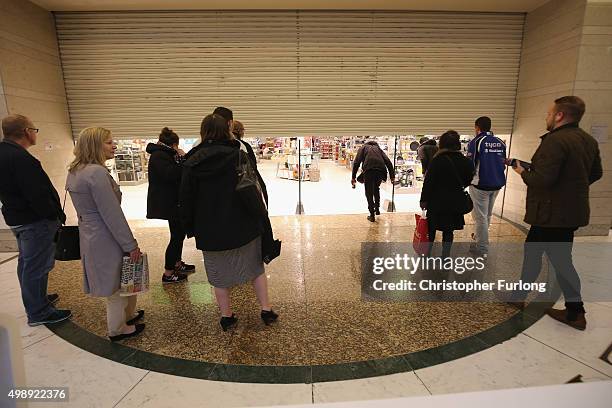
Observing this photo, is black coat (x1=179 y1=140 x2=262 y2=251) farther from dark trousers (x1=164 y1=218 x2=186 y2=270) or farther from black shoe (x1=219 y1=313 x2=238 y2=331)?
dark trousers (x1=164 y1=218 x2=186 y2=270)

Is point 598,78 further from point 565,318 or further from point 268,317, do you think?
point 268,317

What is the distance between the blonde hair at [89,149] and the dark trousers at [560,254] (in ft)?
10.4

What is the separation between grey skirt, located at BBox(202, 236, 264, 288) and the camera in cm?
244

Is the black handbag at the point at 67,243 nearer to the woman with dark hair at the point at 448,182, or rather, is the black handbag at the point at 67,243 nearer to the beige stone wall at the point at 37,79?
the beige stone wall at the point at 37,79

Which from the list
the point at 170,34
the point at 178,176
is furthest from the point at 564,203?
the point at 170,34

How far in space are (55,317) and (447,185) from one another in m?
3.54

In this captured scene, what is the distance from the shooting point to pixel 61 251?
8.20ft

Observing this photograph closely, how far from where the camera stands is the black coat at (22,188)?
2.38m

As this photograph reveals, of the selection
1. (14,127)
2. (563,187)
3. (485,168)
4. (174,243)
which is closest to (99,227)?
(14,127)

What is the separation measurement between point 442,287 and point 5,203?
371 cm

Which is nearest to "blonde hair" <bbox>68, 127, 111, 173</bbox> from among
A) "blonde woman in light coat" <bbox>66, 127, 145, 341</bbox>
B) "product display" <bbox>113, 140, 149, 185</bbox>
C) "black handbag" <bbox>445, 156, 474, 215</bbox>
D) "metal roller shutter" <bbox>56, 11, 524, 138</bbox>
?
"blonde woman in light coat" <bbox>66, 127, 145, 341</bbox>

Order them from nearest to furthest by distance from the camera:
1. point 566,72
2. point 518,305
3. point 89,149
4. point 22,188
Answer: point 89,149 < point 22,188 < point 518,305 < point 566,72

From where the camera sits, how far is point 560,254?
2.55 meters

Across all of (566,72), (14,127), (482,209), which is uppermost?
(566,72)
